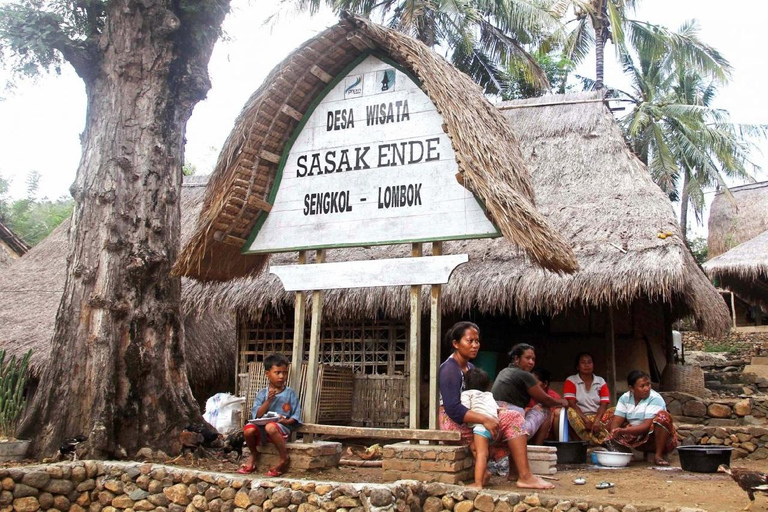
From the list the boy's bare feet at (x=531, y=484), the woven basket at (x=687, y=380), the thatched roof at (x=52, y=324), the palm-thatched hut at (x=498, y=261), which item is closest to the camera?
the boy's bare feet at (x=531, y=484)

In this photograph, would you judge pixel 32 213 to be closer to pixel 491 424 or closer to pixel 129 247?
pixel 129 247

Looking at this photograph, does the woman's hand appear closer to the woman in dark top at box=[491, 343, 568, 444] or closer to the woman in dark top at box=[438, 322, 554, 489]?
the woman in dark top at box=[438, 322, 554, 489]

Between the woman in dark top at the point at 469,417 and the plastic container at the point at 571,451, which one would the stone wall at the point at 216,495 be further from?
the plastic container at the point at 571,451

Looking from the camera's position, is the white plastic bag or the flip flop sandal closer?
the flip flop sandal

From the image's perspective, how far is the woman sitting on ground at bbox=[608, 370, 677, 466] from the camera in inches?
262

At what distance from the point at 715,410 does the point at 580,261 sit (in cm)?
224

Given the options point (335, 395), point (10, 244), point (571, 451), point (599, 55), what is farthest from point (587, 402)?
point (10, 244)

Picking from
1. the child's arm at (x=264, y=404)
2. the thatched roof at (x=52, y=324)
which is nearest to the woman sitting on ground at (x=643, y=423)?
the child's arm at (x=264, y=404)

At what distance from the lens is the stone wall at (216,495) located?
15.3ft

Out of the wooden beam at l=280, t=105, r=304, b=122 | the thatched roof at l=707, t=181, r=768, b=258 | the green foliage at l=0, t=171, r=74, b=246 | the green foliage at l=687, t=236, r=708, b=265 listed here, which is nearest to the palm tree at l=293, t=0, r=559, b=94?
the thatched roof at l=707, t=181, r=768, b=258

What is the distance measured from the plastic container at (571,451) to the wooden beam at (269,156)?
3520 mm

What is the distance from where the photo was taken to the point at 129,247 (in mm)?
6992

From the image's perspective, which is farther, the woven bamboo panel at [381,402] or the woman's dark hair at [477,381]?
the woven bamboo panel at [381,402]

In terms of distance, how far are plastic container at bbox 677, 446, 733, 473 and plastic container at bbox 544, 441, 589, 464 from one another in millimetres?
873
